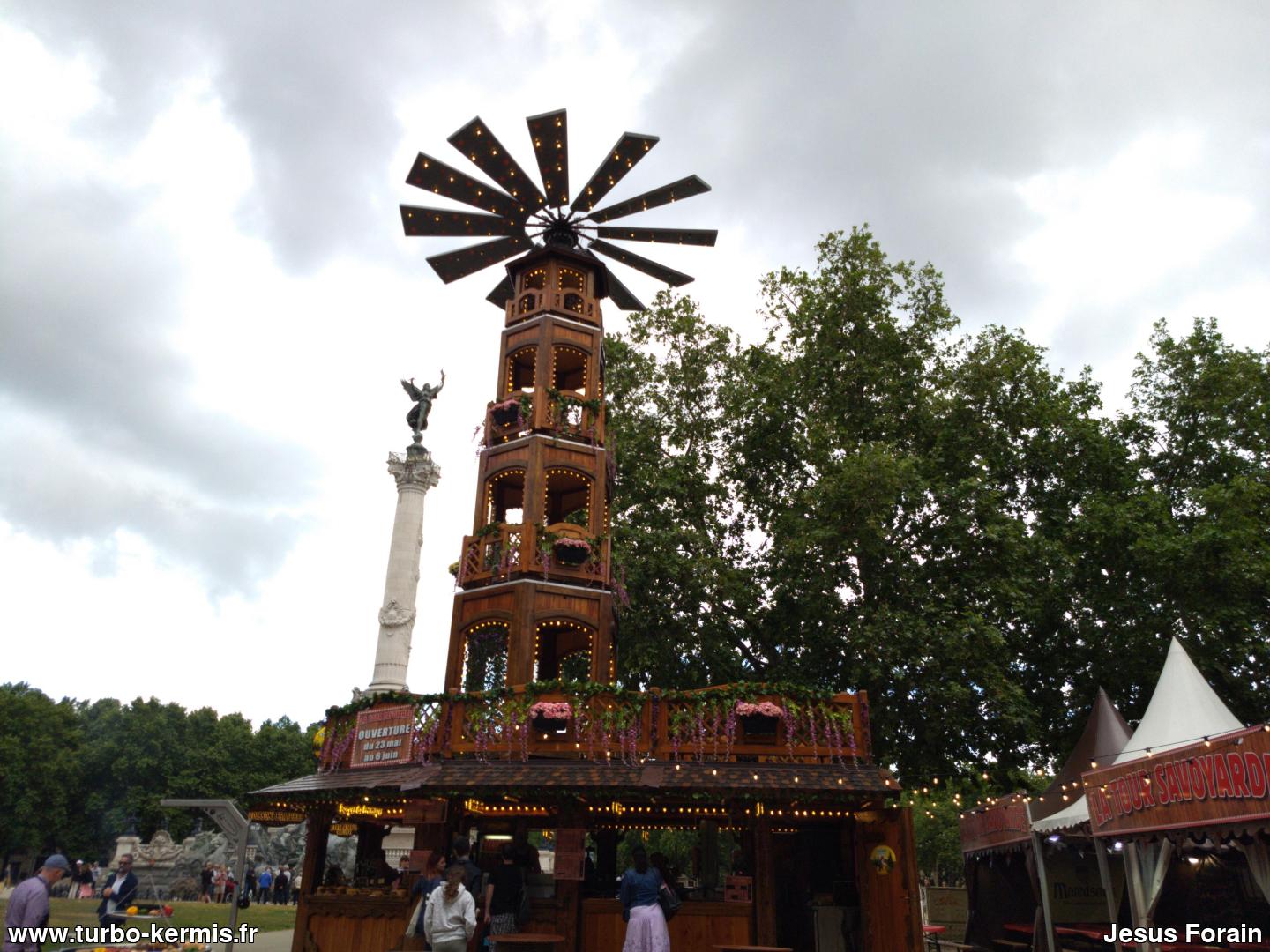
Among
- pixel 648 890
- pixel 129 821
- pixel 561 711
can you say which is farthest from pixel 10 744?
pixel 648 890

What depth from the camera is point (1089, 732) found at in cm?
1939

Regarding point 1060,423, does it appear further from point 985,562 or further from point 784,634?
point 784,634

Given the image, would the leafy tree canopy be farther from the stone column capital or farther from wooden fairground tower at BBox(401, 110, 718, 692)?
the stone column capital

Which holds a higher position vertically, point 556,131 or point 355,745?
point 556,131

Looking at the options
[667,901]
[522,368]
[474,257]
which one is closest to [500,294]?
[474,257]

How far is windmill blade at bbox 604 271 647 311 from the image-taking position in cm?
2484

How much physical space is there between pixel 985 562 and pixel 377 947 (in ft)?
62.2

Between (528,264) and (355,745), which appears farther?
(528,264)

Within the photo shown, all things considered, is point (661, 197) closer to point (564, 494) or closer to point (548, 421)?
point (548, 421)

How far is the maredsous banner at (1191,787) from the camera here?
8500 mm

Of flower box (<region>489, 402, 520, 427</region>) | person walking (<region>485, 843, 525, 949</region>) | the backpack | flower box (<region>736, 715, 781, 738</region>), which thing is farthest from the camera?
flower box (<region>489, 402, 520, 427</region>)

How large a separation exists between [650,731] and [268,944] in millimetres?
12011

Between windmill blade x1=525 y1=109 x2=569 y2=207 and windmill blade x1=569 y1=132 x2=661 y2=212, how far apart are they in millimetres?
661

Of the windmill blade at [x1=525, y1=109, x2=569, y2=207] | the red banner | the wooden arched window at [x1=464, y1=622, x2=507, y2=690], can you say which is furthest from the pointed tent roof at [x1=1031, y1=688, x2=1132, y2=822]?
the windmill blade at [x1=525, y1=109, x2=569, y2=207]
